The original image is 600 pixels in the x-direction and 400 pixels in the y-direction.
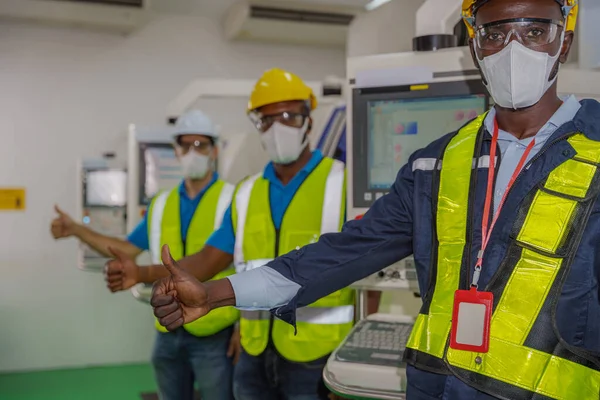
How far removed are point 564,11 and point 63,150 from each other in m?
5.02

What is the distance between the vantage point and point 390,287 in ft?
6.44

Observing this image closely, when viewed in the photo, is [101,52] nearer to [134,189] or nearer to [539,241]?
[134,189]

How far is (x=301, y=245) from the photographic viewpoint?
2166 millimetres

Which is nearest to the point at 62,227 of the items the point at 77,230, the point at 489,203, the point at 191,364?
the point at 77,230

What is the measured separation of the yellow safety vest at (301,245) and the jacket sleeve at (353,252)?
63 centimetres

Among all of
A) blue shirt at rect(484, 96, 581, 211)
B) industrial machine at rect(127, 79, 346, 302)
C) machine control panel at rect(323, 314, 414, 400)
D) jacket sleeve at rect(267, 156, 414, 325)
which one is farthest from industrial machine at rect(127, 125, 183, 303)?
blue shirt at rect(484, 96, 581, 211)

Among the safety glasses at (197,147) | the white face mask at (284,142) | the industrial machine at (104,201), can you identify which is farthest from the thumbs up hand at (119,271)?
the industrial machine at (104,201)

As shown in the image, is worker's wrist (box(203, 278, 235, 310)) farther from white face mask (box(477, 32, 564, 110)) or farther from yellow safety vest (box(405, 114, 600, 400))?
white face mask (box(477, 32, 564, 110))

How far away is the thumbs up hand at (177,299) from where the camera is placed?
134cm

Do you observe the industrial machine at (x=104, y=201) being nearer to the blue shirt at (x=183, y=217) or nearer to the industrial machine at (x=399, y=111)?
the blue shirt at (x=183, y=217)

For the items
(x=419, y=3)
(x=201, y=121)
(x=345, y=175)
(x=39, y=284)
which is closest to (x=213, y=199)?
(x=201, y=121)

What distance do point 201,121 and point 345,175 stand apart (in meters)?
1.18

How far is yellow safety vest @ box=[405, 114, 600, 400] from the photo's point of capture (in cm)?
117

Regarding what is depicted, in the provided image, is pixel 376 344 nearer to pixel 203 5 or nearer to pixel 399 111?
pixel 399 111
